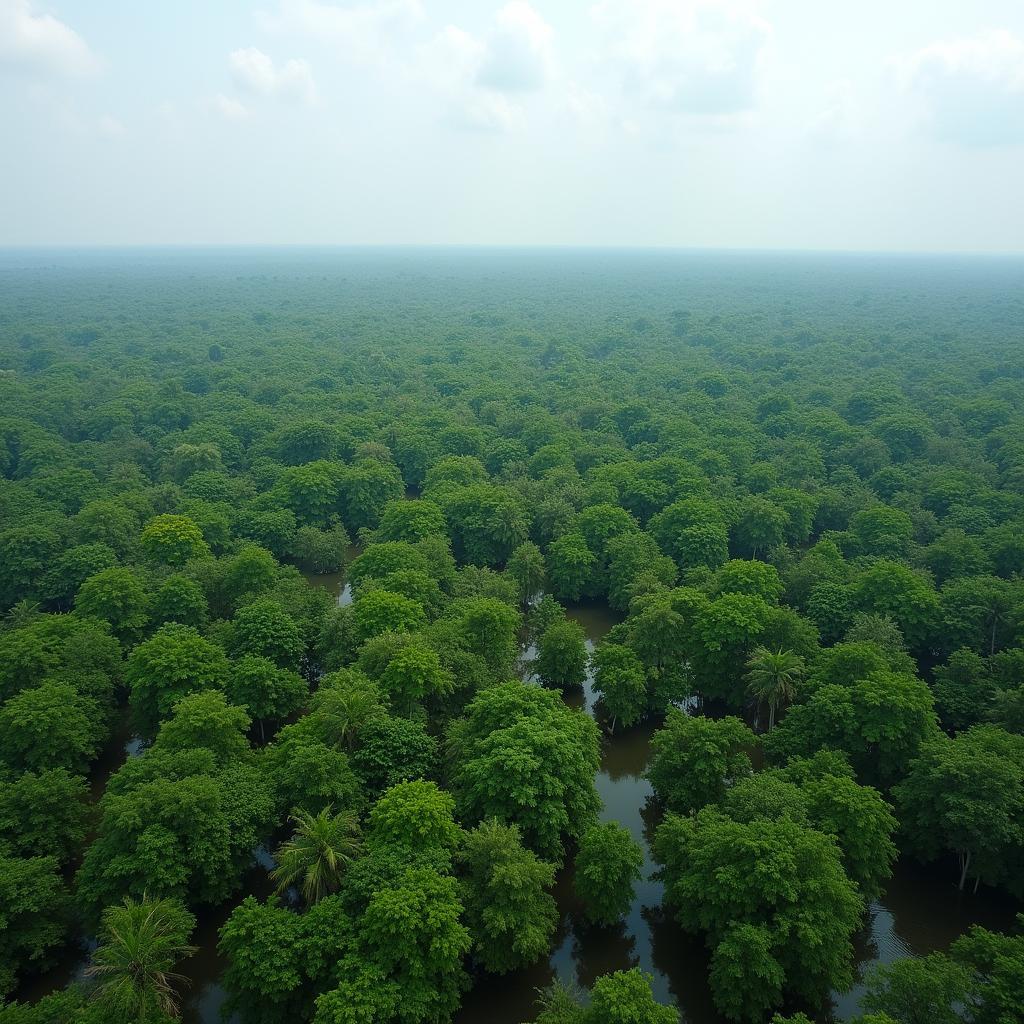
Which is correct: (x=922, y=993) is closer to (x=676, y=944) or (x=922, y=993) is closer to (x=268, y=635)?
(x=676, y=944)

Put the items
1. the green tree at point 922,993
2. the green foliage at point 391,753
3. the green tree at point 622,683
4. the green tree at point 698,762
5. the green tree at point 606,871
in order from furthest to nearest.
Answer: the green tree at point 622,683 → the green tree at point 698,762 → the green foliage at point 391,753 → the green tree at point 606,871 → the green tree at point 922,993

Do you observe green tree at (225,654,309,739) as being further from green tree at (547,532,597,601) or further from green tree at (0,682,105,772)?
green tree at (547,532,597,601)

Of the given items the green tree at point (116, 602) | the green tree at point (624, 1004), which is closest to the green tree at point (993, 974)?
the green tree at point (624, 1004)

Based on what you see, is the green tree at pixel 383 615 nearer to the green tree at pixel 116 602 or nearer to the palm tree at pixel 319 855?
the palm tree at pixel 319 855

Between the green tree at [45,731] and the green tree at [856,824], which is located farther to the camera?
the green tree at [45,731]

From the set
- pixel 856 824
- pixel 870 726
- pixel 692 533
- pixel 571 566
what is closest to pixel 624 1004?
pixel 856 824

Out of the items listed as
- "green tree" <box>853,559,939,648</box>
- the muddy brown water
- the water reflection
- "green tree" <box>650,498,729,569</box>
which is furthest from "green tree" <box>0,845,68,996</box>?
"green tree" <box>853,559,939,648</box>
